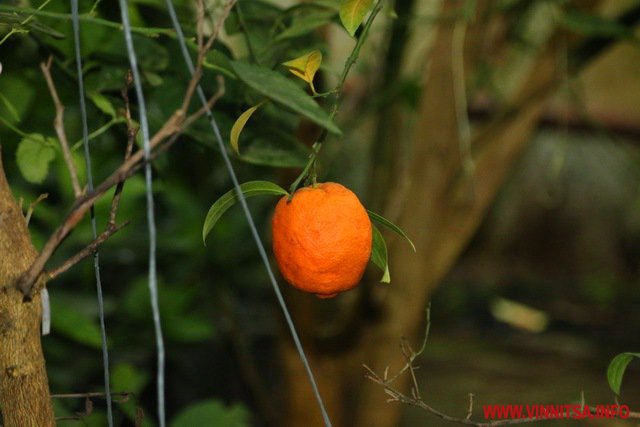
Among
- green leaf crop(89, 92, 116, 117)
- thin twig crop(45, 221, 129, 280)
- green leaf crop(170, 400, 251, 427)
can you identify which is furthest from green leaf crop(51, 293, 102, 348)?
thin twig crop(45, 221, 129, 280)

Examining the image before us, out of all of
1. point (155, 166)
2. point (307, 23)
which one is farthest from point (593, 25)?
point (155, 166)

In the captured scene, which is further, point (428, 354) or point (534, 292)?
point (534, 292)

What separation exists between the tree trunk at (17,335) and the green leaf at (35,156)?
157mm

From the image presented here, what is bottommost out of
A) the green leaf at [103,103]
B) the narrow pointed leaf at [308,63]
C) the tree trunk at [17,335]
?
the tree trunk at [17,335]

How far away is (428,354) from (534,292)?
3.17ft

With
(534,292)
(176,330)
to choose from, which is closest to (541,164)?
(534,292)

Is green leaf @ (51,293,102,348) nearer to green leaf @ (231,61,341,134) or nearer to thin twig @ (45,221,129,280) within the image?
thin twig @ (45,221,129,280)

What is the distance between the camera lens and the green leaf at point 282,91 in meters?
0.36

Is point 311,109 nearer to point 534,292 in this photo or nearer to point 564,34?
point 564,34

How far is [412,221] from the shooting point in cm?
117

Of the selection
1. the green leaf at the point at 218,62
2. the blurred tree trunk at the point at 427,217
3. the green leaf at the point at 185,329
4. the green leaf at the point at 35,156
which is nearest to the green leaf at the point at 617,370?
the green leaf at the point at 218,62

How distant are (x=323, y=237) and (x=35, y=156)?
259mm

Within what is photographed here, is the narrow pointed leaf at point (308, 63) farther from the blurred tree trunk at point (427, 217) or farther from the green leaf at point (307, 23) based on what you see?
the blurred tree trunk at point (427, 217)

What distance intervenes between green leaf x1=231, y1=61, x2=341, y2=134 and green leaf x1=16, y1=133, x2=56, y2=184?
267mm
